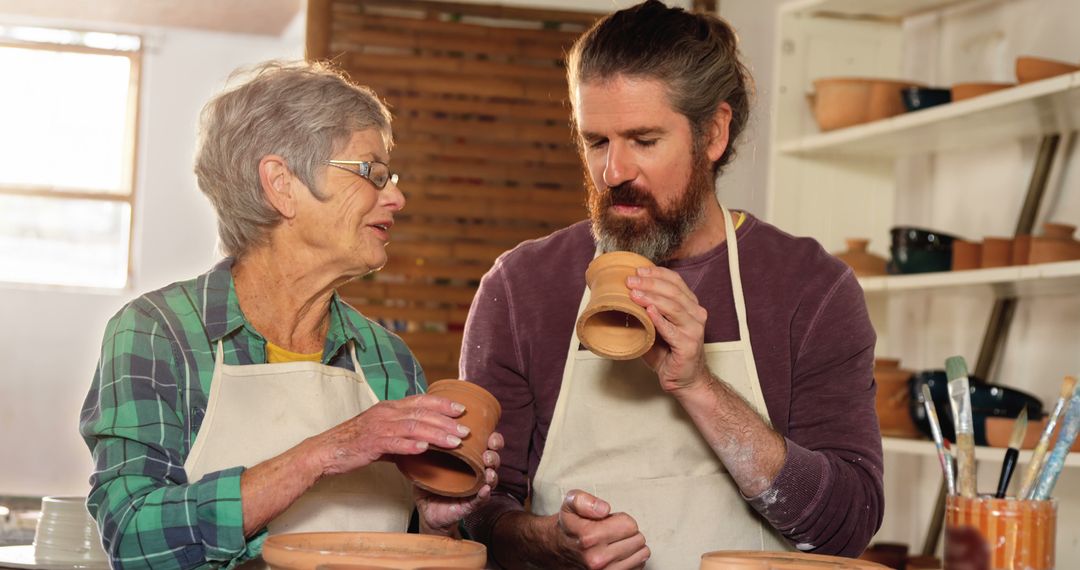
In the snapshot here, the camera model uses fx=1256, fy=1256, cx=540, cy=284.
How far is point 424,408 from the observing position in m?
1.63

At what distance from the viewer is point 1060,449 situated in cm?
138

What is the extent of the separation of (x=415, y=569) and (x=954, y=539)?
58 cm

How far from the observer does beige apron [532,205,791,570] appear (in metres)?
2.00

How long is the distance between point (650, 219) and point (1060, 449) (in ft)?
2.61

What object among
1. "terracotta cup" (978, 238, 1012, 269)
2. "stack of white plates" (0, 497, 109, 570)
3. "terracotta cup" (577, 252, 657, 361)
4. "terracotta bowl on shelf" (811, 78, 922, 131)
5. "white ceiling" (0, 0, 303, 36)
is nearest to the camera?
"terracotta cup" (577, 252, 657, 361)

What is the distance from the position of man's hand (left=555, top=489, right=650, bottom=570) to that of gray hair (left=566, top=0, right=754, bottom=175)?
718mm

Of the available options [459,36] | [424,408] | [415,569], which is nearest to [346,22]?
[459,36]

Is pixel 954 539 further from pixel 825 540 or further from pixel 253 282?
pixel 253 282

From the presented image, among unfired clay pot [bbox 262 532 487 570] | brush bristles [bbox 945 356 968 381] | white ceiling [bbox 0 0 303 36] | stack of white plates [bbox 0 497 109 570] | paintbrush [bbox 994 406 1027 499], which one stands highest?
white ceiling [bbox 0 0 303 36]

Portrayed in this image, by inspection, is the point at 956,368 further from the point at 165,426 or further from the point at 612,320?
the point at 165,426

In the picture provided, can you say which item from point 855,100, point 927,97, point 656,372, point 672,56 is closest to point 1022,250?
point 927,97

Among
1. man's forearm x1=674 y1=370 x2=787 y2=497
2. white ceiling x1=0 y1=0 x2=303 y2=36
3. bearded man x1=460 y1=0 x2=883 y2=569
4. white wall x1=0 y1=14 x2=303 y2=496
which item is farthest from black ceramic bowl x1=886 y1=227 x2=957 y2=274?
white wall x1=0 y1=14 x2=303 y2=496

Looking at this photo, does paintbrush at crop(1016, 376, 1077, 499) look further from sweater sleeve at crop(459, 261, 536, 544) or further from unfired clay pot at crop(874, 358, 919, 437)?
unfired clay pot at crop(874, 358, 919, 437)

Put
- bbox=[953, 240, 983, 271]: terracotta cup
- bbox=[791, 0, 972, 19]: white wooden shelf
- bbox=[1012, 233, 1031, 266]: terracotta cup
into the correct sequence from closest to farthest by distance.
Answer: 1. bbox=[1012, 233, 1031, 266]: terracotta cup
2. bbox=[953, 240, 983, 271]: terracotta cup
3. bbox=[791, 0, 972, 19]: white wooden shelf
